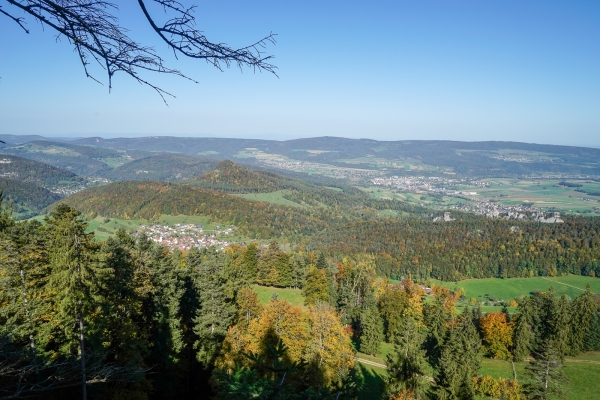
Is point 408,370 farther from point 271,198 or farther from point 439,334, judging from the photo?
point 271,198

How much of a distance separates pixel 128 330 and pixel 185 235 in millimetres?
70719

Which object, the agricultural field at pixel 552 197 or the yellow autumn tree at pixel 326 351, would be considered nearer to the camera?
the yellow autumn tree at pixel 326 351

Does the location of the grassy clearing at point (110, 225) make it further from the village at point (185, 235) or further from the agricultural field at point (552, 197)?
the agricultural field at point (552, 197)

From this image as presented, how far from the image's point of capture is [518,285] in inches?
2542

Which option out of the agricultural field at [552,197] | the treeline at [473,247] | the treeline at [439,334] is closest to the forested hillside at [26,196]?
the treeline at [473,247]

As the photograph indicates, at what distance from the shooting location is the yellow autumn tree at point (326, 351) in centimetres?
1568

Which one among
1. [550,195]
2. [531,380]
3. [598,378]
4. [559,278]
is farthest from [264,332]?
[550,195]

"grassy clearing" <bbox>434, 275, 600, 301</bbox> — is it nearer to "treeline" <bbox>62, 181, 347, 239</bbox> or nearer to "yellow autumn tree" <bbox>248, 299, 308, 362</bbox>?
"treeline" <bbox>62, 181, 347, 239</bbox>

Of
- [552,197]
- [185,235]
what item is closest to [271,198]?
[185,235]

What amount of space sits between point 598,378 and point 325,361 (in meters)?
25.5

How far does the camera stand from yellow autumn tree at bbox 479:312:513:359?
1229 inches

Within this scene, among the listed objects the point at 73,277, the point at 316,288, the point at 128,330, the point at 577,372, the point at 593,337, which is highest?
the point at 73,277

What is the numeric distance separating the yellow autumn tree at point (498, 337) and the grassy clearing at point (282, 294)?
1885cm

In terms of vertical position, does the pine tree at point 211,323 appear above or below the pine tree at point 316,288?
above
